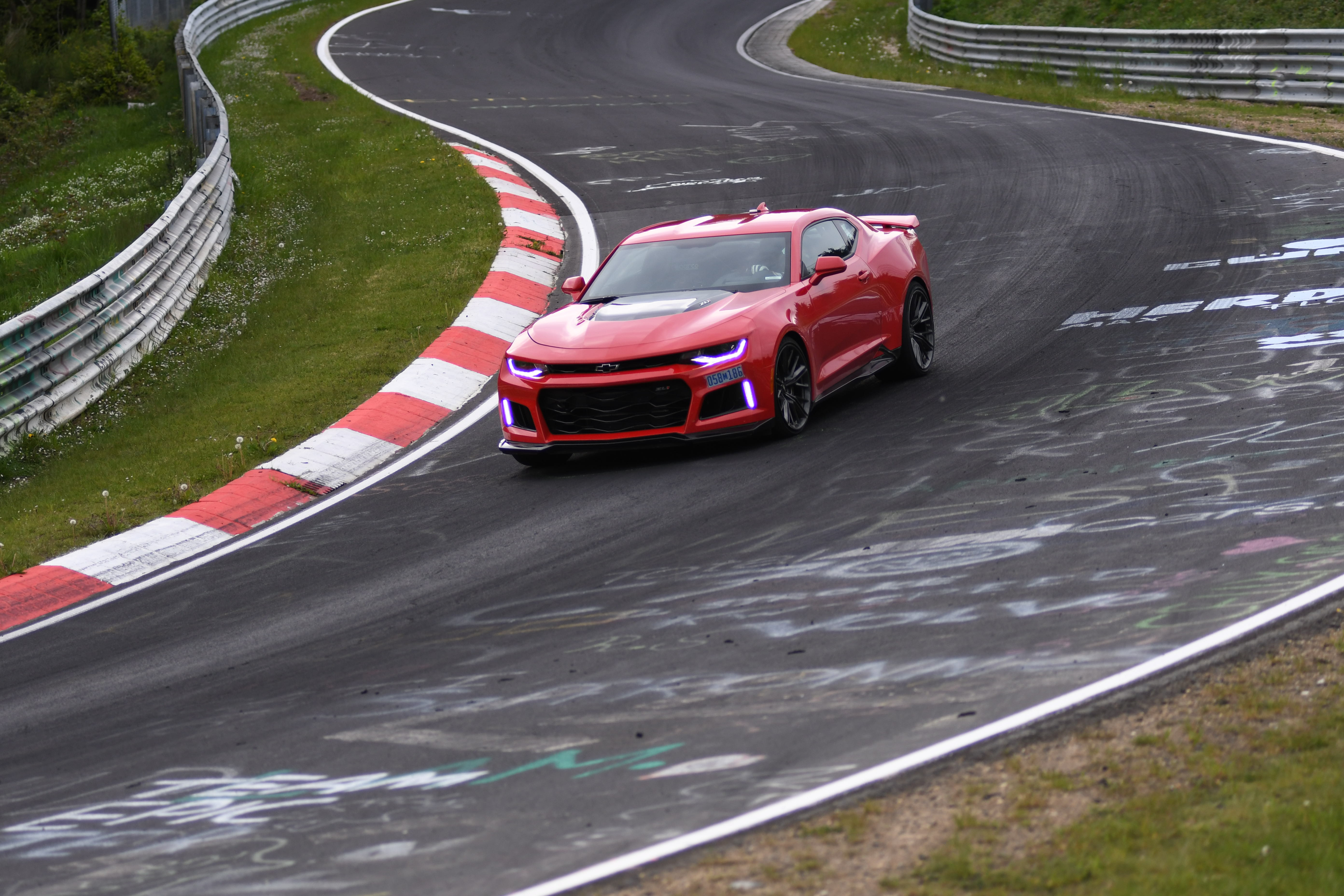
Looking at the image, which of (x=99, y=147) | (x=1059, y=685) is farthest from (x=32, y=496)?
(x=99, y=147)

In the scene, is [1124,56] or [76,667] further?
[1124,56]

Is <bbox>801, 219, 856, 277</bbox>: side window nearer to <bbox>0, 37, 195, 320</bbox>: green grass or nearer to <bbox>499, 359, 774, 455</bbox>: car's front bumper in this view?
<bbox>499, 359, 774, 455</bbox>: car's front bumper

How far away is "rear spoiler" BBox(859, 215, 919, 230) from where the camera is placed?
39.9 feet

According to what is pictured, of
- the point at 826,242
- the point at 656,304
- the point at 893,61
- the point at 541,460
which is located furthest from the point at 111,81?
the point at 541,460

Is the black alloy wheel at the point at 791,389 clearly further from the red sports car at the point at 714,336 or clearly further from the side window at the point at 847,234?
the side window at the point at 847,234

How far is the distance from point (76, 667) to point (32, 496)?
373cm

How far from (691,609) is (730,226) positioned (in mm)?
4918

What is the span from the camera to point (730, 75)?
1200 inches

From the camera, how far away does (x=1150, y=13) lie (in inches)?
1111

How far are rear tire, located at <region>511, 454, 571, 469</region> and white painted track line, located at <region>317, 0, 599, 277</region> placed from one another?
3773mm

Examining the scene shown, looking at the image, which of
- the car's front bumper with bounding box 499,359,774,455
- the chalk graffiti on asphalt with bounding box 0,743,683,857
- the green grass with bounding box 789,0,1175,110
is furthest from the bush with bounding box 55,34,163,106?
the chalk graffiti on asphalt with bounding box 0,743,683,857

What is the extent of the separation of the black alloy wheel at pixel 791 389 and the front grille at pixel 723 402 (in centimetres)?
24

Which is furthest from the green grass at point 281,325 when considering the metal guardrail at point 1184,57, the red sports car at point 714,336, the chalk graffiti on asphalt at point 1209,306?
the metal guardrail at point 1184,57

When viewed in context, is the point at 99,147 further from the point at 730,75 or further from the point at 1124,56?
the point at 1124,56
